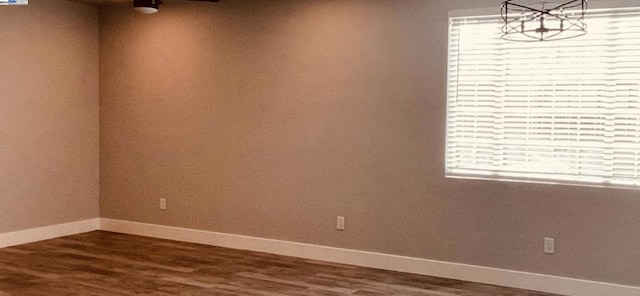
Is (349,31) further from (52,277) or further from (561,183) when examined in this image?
(52,277)

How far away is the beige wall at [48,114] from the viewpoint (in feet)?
22.8

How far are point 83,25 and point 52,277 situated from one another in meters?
2.94

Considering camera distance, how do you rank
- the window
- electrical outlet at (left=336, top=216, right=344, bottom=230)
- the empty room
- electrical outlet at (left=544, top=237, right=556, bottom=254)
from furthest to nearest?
electrical outlet at (left=336, top=216, right=344, bottom=230) → electrical outlet at (left=544, top=237, right=556, bottom=254) → the empty room → the window

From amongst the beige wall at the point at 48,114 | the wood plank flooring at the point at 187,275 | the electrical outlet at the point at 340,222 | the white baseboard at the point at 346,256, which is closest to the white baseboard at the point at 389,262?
the white baseboard at the point at 346,256

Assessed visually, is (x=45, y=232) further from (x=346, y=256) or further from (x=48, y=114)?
(x=346, y=256)

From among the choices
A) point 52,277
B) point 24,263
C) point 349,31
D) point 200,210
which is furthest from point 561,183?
point 24,263

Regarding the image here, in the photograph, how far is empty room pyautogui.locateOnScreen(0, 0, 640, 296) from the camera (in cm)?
539

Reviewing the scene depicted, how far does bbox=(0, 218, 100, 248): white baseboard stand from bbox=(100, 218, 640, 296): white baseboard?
0.16 meters

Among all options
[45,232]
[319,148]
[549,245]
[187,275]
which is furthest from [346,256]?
[45,232]

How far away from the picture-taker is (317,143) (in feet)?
21.4

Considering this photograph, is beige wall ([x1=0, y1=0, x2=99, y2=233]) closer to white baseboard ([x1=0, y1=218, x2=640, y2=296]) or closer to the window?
white baseboard ([x1=0, y1=218, x2=640, y2=296])

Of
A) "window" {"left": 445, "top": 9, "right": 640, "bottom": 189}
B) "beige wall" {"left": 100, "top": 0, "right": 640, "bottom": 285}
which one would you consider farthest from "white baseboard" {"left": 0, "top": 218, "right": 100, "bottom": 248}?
"window" {"left": 445, "top": 9, "right": 640, "bottom": 189}

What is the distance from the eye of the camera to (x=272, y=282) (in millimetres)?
5730

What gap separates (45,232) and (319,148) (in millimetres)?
2981
